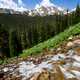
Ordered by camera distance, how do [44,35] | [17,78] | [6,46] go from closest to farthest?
[17,78]
[6,46]
[44,35]

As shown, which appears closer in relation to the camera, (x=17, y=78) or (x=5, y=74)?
(x=17, y=78)

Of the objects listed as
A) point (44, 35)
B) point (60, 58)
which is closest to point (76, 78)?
point (60, 58)

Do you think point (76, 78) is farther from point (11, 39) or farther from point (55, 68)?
point (11, 39)

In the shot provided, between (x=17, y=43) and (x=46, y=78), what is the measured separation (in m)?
101

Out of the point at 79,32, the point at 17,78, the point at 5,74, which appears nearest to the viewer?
the point at 17,78

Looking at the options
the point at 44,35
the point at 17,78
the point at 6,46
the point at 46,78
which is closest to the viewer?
the point at 46,78

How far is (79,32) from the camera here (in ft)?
61.2

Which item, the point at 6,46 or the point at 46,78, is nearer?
the point at 46,78

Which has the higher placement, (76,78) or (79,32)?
(79,32)

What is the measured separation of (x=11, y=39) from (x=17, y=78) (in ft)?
329

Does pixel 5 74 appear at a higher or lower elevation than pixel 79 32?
lower

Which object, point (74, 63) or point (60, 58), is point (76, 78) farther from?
point (60, 58)

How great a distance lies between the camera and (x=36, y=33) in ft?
466

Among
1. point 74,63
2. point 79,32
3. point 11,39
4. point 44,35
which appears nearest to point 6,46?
point 11,39
